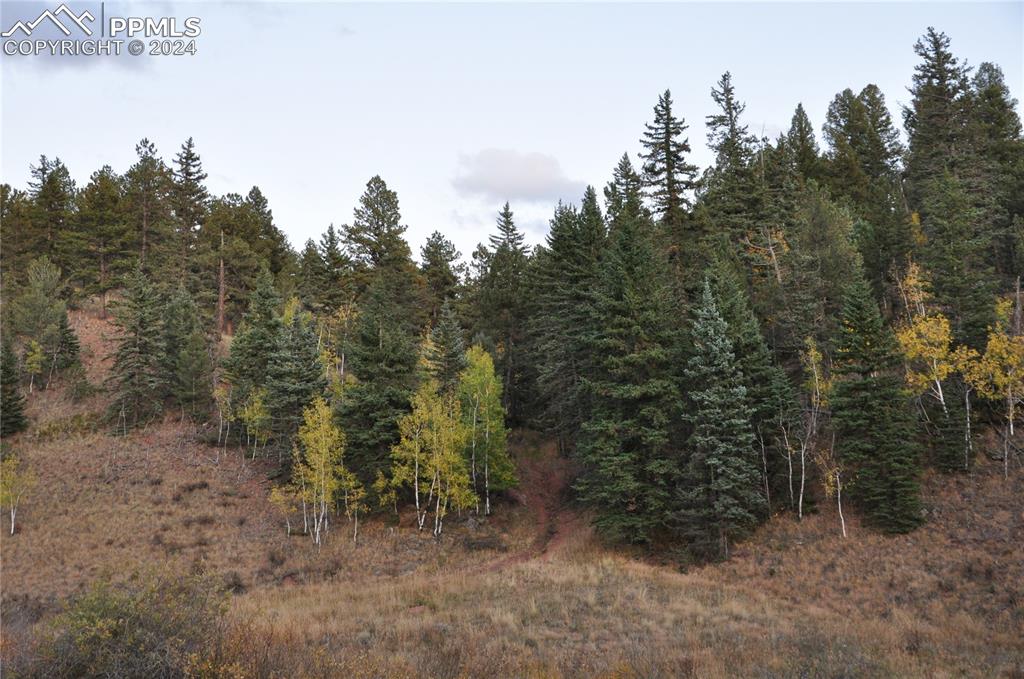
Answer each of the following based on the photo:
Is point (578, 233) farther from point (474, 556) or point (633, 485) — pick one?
point (474, 556)

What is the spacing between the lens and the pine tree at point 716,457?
1057 inches

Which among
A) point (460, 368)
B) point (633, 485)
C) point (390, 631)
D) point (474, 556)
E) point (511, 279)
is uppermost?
point (511, 279)

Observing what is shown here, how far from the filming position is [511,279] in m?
47.0

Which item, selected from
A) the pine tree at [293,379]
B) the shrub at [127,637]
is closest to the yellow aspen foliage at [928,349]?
the shrub at [127,637]

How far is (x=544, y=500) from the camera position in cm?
3975

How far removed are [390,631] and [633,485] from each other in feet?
52.2

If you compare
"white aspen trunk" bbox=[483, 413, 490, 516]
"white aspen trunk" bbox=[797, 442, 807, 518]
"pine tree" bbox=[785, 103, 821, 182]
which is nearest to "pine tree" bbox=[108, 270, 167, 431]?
"white aspen trunk" bbox=[483, 413, 490, 516]

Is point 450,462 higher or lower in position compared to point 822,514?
higher

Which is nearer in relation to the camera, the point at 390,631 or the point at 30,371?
the point at 390,631

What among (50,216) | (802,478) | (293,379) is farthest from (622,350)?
(50,216)

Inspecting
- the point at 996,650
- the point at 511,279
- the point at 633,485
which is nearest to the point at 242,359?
the point at 511,279

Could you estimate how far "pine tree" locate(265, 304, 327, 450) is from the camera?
37781 mm

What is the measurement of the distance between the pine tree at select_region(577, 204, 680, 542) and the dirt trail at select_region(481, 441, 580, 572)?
336cm

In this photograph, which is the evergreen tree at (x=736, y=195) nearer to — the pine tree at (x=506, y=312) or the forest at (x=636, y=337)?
the forest at (x=636, y=337)
